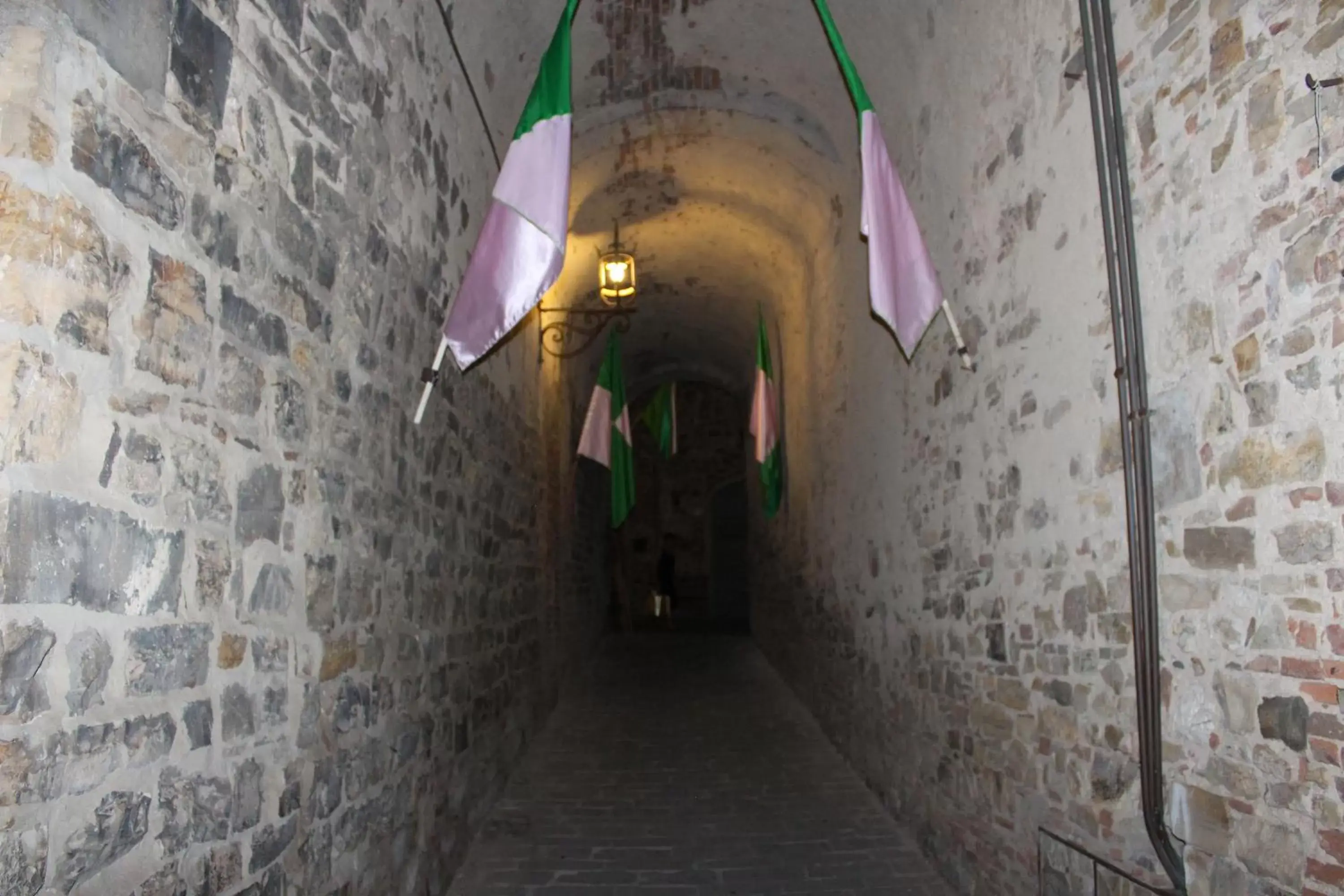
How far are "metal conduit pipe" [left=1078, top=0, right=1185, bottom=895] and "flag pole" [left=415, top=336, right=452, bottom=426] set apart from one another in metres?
1.21

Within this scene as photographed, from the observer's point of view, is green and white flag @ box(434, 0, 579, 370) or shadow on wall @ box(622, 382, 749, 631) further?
shadow on wall @ box(622, 382, 749, 631)

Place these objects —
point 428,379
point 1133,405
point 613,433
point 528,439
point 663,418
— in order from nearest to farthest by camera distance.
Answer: point 1133,405, point 428,379, point 528,439, point 613,433, point 663,418

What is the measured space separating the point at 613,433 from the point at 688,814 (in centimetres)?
430

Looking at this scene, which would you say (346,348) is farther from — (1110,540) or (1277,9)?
(1277,9)

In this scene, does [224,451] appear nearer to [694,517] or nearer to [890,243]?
[890,243]

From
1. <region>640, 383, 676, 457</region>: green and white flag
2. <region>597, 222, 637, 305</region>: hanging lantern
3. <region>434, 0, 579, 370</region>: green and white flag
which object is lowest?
<region>434, 0, 579, 370</region>: green and white flag

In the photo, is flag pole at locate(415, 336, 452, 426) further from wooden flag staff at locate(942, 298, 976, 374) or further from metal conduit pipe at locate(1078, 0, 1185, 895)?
metal conduit pipe at locate(1078, 0, 1185, 895)

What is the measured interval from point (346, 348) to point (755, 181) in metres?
4.85

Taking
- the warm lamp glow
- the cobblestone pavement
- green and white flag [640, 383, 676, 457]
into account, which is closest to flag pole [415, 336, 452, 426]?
the cobblestone pavement

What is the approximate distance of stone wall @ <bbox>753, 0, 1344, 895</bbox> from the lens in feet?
7.29

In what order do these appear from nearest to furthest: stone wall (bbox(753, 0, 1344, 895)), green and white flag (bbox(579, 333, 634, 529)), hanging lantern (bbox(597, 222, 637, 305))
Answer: stone wall (bbox(753, 0, 1344, 895)) → hanging lantern (bbox(597, 222, 637, 305)) → green and white flag (bbox(579, 333, 634, 529))

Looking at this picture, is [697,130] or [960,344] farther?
[697,130]

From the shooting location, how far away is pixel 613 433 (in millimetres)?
9172

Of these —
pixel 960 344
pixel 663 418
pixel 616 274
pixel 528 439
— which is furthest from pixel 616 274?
pixel 663 418
